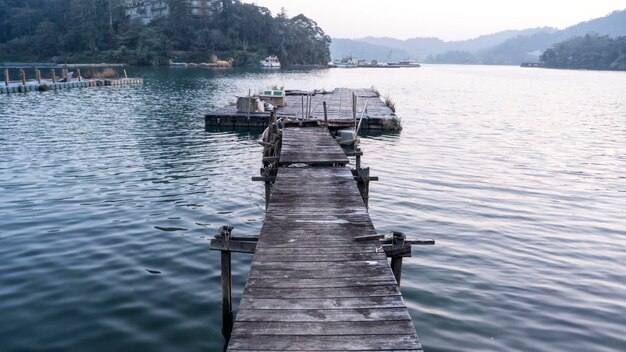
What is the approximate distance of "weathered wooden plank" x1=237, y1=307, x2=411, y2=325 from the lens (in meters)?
6.29

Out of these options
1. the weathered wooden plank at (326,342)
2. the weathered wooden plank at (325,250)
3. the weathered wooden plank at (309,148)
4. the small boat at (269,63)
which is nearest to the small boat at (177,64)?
the small boat at (269,63)

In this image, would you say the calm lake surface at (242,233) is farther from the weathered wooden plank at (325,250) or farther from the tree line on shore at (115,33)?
the tree line on shore at (115,33)

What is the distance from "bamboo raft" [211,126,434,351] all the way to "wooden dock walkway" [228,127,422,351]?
0.04 ft

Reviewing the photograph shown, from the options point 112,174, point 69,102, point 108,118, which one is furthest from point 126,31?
point 112,174

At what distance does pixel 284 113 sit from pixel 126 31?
551 feet

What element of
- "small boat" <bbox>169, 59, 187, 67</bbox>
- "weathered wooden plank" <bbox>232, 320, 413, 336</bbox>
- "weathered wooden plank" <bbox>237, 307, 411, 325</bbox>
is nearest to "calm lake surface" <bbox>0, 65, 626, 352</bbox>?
"weathered wooden plank" <bbox>237, 307, 411, 325</bbox>

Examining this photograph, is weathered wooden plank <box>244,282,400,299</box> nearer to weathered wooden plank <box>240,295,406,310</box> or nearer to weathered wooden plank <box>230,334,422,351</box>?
weathered wooden plank <box>240,295,406,310</box>

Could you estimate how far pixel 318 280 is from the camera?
7.49 metres

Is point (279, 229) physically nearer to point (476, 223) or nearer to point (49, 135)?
point (476, 223)

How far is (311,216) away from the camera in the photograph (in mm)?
10688

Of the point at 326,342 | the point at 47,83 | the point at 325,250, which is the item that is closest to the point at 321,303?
the point at 326,342

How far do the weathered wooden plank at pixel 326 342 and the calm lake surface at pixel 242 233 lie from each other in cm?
419

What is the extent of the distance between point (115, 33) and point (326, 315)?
202 metres

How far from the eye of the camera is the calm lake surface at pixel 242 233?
1020 centimetres
